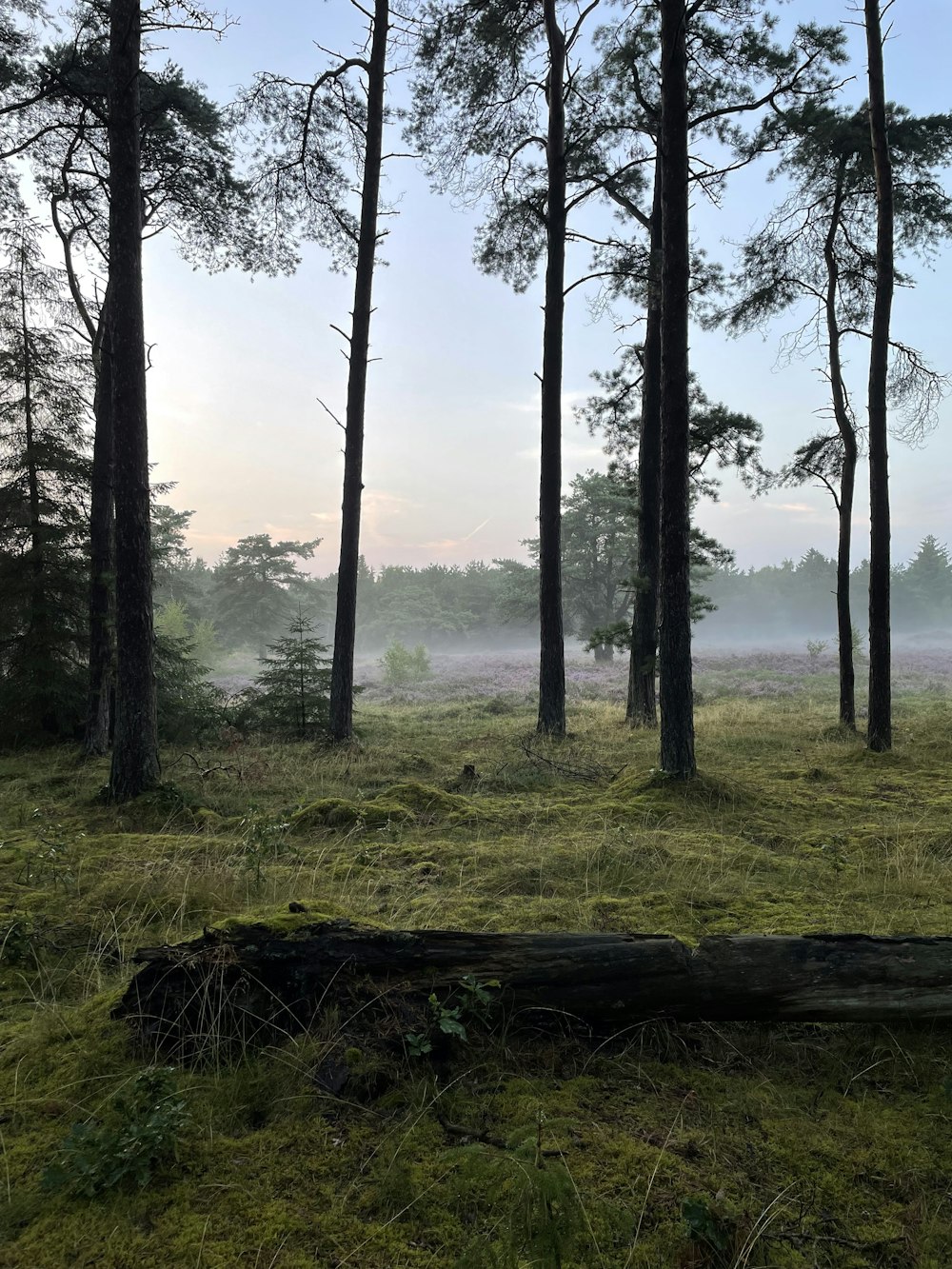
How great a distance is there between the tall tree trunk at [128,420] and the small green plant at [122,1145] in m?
5.26

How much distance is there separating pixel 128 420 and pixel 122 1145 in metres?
6.72

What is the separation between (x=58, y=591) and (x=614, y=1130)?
12.2 meters

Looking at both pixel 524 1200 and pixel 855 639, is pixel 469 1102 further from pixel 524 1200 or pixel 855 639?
pixel 855 639

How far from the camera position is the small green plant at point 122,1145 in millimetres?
1782

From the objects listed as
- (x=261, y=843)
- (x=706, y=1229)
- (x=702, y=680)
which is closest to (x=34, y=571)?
(x=261, y=843)

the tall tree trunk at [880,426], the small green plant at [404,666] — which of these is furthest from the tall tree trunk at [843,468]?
the small green plant at [404,666]

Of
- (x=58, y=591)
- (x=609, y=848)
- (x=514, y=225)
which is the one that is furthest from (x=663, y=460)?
(x=58, y=591)

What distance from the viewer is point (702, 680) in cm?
2759

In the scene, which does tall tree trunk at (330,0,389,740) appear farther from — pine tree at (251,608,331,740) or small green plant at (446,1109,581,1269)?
small green plant at (446,1109,581,1269)

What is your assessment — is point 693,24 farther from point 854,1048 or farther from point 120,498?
point 854,1048

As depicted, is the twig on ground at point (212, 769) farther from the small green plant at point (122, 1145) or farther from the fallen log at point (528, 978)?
the small green plant at point (122, 1145)

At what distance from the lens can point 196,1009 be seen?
2.43 metres

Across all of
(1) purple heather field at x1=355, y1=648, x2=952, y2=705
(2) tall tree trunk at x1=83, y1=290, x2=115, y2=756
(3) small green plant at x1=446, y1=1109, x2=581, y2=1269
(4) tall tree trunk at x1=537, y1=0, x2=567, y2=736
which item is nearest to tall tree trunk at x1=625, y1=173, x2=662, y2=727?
(4) tall tree trunk at x1=537, y1=0, x2=567, y2=736

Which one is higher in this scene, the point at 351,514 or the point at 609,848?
the point at 351,514
